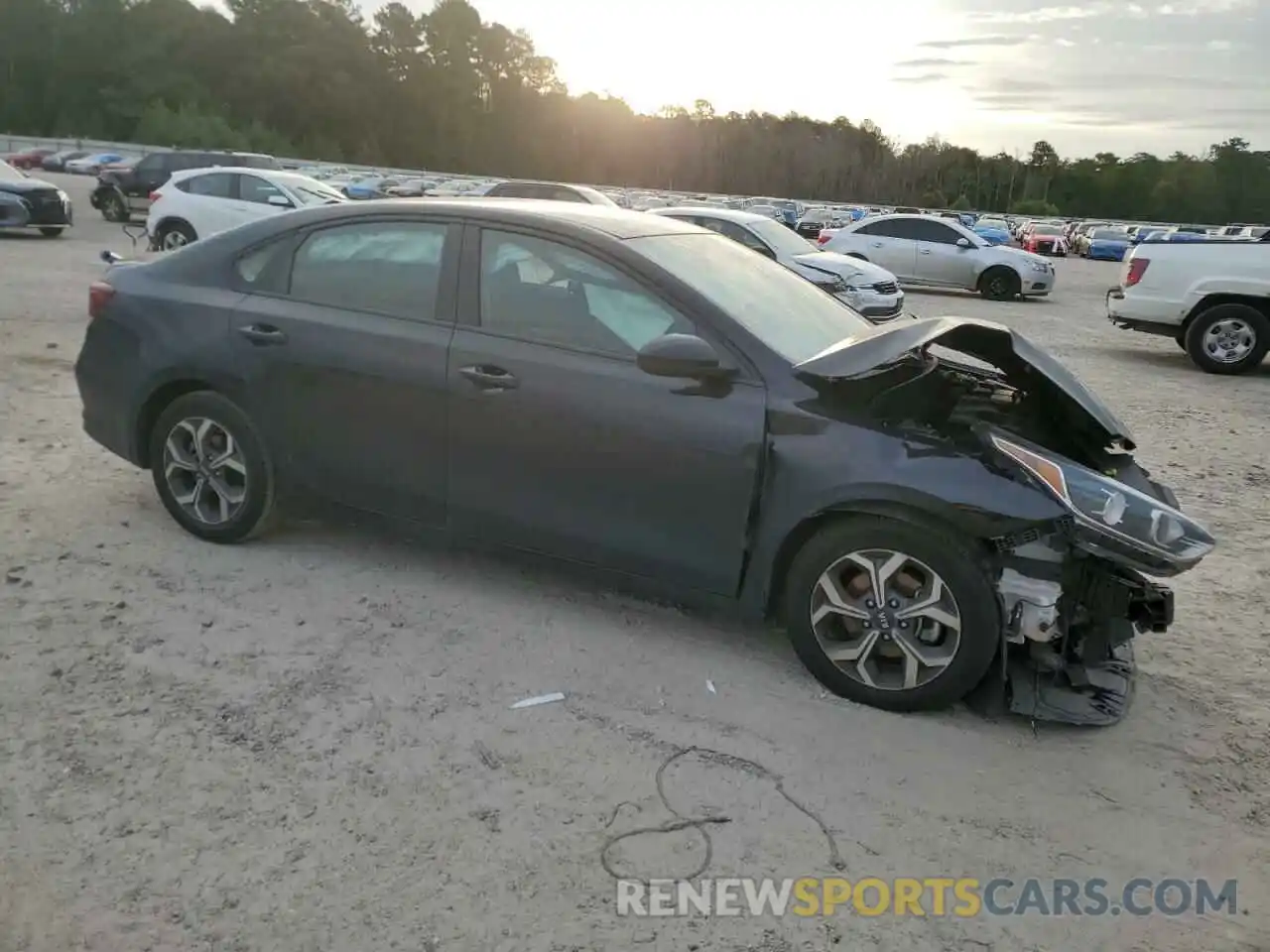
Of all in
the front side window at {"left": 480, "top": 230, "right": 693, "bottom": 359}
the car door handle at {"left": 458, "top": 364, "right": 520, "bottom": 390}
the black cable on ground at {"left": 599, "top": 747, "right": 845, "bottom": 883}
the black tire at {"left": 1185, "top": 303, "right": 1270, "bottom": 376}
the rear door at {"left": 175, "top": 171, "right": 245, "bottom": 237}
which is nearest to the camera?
the black cable on ground at {"left": 599, "top": 747, "right": 845, "bottom": 883}

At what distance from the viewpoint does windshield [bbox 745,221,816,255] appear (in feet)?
45.2

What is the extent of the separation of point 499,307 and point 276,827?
2180 mm

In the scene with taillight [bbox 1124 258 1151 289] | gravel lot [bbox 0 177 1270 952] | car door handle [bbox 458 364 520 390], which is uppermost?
taillight [bbox 1124 258 1151 289]

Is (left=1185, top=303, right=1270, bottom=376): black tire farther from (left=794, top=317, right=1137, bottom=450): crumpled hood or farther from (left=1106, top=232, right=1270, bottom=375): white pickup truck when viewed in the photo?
(left=794, top=317, right=1137, bottom=450): crumpled hood

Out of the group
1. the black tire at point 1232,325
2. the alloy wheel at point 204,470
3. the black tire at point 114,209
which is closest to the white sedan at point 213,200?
the black tire at point 114,209

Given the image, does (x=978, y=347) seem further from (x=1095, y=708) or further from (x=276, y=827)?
(x=276, y=827)

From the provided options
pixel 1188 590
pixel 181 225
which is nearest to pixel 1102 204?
pixel 181 225

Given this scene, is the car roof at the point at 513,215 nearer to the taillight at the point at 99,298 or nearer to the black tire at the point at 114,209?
the taillight at the point at 99,298

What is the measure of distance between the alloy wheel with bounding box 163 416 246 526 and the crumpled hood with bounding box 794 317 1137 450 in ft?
8.84

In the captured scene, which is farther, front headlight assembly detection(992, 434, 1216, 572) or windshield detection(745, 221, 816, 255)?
windshield detection(745, 221, 816, 255)

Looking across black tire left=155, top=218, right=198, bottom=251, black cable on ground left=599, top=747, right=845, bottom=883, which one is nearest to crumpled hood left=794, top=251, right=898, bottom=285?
black tire left=155, top=218, right=198, bottom=251

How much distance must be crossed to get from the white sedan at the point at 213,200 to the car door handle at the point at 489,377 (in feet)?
43.4

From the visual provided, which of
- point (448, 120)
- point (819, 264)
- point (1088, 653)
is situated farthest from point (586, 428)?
point (448, 120)

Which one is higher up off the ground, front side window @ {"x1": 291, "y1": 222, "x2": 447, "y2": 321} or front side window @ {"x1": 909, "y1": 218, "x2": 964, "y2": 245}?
front side window @ {"x1": 909, "y1": 218, "x2": 964, "y2": 245}
